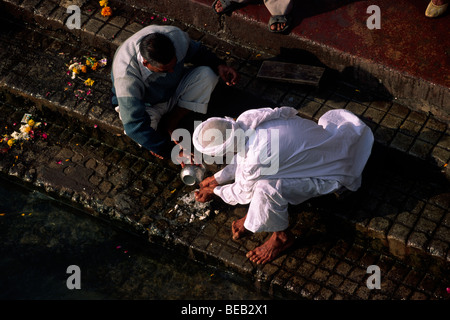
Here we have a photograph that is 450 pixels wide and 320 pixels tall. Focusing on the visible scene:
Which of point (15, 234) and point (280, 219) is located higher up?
point (280, 219)

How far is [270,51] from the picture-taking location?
775 centimetres

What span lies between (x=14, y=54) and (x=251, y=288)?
422cm

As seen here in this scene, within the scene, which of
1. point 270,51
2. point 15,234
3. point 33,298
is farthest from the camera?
point 270,51

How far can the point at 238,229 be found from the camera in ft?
21.6

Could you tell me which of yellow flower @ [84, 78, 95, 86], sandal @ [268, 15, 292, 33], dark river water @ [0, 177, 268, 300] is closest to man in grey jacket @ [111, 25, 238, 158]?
yellow flower @ [84, 78, 95, 86]

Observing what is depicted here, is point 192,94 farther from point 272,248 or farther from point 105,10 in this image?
point 105,10

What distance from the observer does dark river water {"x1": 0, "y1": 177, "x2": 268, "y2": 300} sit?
652 centimetres

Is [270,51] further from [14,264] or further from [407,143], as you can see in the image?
[14,264]

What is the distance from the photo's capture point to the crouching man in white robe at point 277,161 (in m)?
5.86

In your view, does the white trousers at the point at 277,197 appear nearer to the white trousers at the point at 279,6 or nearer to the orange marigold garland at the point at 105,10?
the white trousers at the point at 279,6

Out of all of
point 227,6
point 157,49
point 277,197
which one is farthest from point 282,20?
point 277,197

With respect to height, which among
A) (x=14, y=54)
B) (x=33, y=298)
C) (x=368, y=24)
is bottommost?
(x=33, y=298)
